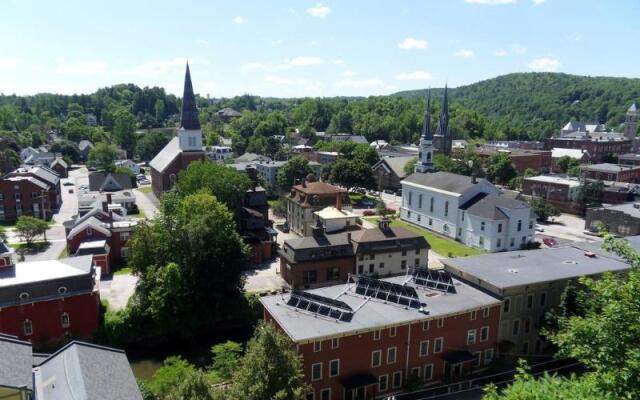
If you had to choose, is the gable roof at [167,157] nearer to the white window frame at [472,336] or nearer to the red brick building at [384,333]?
the red brick building at [384,333]

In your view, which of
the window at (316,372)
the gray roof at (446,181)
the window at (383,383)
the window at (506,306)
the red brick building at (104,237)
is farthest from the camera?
the gray roof at (446,181)

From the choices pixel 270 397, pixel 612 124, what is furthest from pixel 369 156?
pixel 612 124

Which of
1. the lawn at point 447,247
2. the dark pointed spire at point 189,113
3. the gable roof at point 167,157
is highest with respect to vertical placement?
the dark pointed spire at point 189,113

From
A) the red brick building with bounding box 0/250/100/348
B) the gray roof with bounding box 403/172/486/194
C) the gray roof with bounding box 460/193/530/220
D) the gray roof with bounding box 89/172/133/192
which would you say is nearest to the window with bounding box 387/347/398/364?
the red brick building with bounding box 0/250/100/348

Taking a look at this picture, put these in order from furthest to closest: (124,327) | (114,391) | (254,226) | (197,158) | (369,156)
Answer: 1. (369,156)
2. (197,158)
3. (254,226)
4. (124,327)
5. (114,391)

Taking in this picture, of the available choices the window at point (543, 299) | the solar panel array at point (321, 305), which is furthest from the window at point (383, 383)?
the window at point (543, 299)

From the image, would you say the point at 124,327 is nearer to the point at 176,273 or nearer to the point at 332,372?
the point at 176,273
